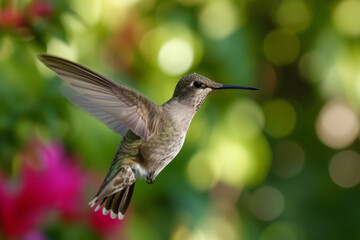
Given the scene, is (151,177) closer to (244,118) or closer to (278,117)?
(244,118)

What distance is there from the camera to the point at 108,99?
812 mm

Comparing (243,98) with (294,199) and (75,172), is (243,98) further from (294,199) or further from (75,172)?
(75,172)

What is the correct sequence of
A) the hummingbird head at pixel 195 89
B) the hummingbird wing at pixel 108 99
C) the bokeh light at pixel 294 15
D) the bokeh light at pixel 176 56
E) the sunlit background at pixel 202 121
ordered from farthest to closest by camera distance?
the bokeh light at pixel 294 15 < the bokeh light at pixel 176 56 < the sunlit background at pixel 202 121 < the hummingbird head at pixel 195 89 < the hummingbird wing at pixel 108 99

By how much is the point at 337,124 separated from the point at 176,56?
40.4 inches

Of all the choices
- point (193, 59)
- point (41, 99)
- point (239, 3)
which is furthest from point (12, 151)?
point (239, 3)

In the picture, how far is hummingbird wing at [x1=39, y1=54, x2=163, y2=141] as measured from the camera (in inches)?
29.3

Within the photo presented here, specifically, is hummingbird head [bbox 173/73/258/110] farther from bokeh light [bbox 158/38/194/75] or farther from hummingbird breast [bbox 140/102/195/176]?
bokeh light [bbox 158/38/194/75]

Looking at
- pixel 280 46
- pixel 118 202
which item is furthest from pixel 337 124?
pixel 118 202

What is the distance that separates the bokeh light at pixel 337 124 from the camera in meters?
3.15

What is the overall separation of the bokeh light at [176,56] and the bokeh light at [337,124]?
3.05ft

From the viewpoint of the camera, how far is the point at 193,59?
2.43 m

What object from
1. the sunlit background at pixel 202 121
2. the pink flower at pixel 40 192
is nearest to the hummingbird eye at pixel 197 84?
the sunlit background at pixel 202 121

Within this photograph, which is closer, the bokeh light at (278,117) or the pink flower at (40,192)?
the pink flower at (40,192)

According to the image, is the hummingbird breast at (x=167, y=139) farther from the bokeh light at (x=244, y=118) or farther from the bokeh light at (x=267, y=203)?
the bokeh light at (x=267, y=203)
